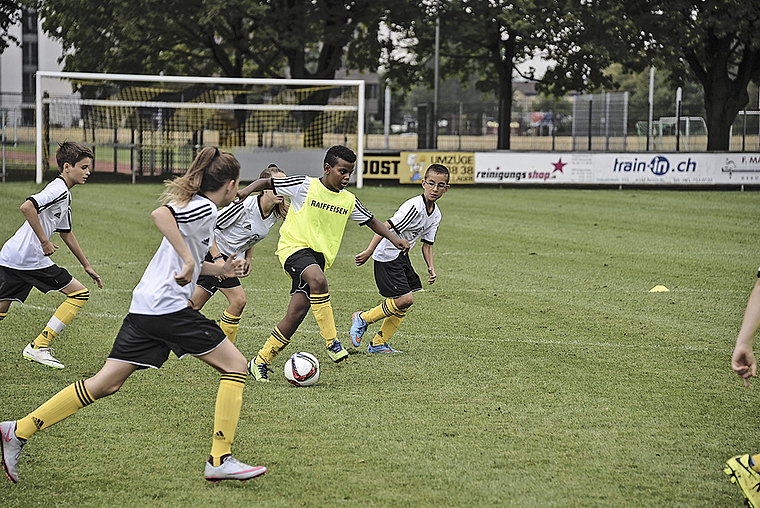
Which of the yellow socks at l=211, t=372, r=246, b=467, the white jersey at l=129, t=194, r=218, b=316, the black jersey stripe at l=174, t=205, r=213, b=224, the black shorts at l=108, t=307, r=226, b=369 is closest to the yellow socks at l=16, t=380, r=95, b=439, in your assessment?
the black shorts at l=108, t=307, r=226, b=369

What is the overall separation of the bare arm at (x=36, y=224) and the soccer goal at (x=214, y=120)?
19.3 m

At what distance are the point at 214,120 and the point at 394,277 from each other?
21421 mm

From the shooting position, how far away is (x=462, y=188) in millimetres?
25828

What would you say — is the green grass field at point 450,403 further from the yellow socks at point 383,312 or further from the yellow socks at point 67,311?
the yellow socks at point 383,312

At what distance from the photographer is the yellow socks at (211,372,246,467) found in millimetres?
4375

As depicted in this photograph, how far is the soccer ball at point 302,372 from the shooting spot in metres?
6.23

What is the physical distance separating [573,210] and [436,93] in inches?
511

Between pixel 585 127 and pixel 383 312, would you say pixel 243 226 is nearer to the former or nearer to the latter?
pixel 383 312

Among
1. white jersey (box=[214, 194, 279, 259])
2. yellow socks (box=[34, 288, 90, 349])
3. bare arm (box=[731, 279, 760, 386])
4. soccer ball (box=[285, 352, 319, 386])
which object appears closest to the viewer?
bare arm (box=[731, 279, 760, 386])

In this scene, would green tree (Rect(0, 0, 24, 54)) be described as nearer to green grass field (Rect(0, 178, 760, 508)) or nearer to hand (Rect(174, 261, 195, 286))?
green grass field (Rect(0, 178, 760, 508))

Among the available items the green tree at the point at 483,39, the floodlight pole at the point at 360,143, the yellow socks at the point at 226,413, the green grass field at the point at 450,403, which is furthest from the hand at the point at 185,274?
the green tree at the point at 483,39

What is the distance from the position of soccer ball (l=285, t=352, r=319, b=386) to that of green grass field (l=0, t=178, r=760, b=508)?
9 centimetres

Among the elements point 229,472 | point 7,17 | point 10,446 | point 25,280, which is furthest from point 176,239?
point 7,17

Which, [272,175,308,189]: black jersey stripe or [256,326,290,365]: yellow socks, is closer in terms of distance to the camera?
[256,326,290,365]: yellow socks
